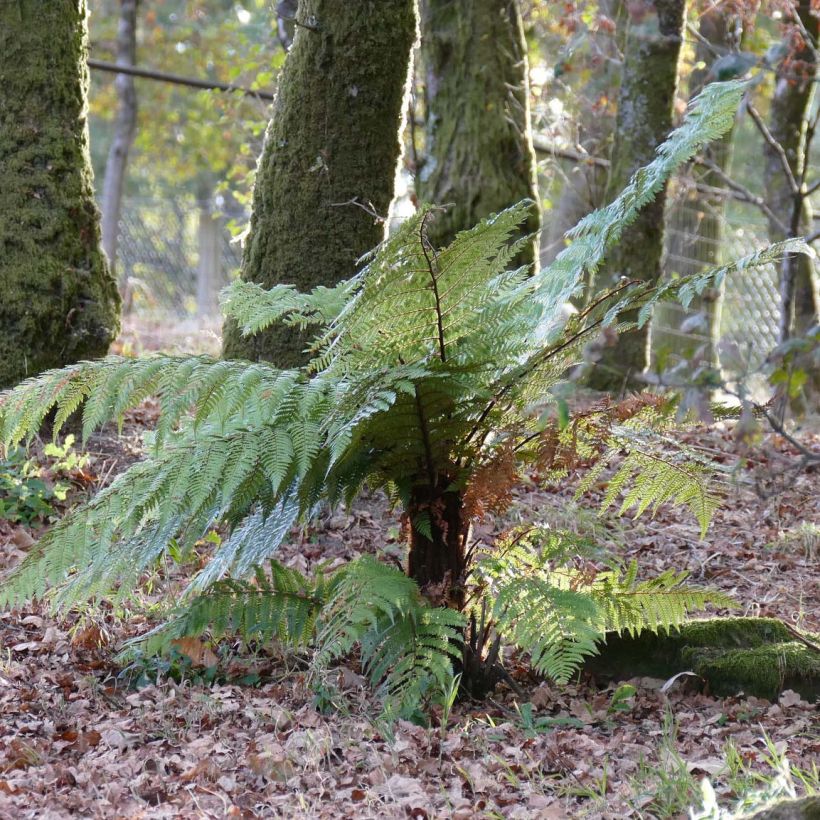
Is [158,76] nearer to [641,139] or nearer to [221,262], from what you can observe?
[641,139]

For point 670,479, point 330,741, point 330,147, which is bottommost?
point 330,741

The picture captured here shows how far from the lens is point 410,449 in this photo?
274 cm

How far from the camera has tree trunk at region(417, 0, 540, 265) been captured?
19.8ft

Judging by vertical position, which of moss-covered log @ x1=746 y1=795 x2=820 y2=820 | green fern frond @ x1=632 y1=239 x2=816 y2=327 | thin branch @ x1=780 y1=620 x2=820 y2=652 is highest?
green fern frond @ x1=632 y1=239 x2=816 y2=327

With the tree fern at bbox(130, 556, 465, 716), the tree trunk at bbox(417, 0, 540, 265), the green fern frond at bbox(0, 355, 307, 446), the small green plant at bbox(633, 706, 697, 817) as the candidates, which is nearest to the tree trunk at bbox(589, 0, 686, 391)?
the tree trunk at bbox(417, 0, 540, 265)

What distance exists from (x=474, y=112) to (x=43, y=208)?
299 cm

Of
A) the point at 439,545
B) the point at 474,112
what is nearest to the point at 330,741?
the point at 439,545

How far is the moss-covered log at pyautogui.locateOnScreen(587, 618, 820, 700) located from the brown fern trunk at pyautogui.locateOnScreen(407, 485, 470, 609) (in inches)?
25.7

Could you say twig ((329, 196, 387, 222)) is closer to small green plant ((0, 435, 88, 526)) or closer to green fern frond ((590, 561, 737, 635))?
small green plant ((0, 435, 88, 526))

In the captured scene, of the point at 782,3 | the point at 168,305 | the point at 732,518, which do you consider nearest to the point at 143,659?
the point at 732,518

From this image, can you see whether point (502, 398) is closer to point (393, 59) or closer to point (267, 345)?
point (267, 345)

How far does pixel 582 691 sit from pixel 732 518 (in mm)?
1792

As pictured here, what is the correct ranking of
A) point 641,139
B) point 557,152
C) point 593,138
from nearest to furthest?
point 641,139, point 557,152, point 593,138

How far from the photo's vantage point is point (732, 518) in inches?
179
